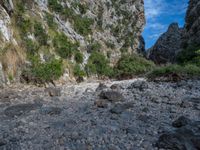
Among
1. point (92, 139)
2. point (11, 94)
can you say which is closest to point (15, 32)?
point (11, 94)

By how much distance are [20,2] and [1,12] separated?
3.28m

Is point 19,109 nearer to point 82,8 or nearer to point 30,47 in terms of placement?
point 30,47

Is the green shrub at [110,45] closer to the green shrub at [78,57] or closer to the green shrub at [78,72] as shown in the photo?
the green shrub at [78,57]

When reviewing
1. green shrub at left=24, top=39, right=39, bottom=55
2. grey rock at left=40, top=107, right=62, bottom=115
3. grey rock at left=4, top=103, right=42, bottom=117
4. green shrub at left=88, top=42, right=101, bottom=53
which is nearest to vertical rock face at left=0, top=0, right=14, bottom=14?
green shrub at left=24, top=39, right=39, bottom=55

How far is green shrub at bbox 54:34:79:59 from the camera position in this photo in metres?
20.7

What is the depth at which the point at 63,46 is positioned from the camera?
21234mm

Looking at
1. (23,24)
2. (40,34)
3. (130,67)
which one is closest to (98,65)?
(130,67)

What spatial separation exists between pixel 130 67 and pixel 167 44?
62.3 feet

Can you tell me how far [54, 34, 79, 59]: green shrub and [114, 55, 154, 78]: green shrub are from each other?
6.70 meters

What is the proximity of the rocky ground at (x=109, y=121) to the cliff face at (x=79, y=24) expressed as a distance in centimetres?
732

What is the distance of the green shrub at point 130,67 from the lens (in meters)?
27.2

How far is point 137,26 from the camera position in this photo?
36.8 metres

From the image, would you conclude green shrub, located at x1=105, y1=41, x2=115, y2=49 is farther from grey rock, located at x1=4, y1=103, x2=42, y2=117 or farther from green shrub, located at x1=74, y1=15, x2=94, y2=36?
grey rock, located at x1=4, y1=103, x2=42, y2=117

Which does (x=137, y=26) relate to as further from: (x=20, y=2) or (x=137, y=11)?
(x=20, y=2)
